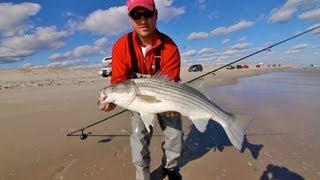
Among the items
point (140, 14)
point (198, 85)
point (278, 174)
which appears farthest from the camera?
point (278, 174)

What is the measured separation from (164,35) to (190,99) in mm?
1252

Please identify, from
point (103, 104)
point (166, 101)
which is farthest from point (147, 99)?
point (103, 104)

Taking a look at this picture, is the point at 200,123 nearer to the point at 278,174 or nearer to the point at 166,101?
the point at 166,101

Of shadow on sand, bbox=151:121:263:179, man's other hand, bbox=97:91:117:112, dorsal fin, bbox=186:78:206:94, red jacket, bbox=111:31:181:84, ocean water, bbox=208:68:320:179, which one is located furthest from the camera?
shadow on sand, bbox=151:121:263:179

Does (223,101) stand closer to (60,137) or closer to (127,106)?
(60,137)

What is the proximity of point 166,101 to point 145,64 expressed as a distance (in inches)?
38.4

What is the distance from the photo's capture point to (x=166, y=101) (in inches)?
175

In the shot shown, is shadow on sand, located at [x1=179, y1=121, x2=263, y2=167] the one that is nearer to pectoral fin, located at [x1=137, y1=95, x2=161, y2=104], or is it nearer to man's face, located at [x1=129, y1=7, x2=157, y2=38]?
pectoral fin, located at [x1=137, y1=95, x2=161, y2=104]

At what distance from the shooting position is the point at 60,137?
24.0 feet

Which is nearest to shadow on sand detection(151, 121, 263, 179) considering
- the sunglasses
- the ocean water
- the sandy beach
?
the sandy beach

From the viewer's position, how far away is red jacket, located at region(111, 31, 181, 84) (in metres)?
5.14

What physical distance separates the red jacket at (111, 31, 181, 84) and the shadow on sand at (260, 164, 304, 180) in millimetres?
1973

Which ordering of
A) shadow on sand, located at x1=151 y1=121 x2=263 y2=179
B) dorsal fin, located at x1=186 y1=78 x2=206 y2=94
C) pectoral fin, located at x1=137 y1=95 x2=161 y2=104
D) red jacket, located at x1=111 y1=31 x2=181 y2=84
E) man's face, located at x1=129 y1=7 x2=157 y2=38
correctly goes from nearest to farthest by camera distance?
1. pectoral fin, located at x1=137 y1=95 x2=161 y2=104
2. dorsal fin, located at x1=186 y1=78 x2=206 y2=94
3. man's face, located at x1=129 y1=7 x2=157 y2=38
4. red jacket, located at x1=111 y1=31 x2=181 y2=84
5. shadow on sand, located at x1=151 y1=121 x2=263 y2=179

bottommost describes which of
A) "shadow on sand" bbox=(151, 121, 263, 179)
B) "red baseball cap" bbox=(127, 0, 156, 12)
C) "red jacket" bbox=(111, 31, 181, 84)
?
"shadow on sand" bbox=(151, 121, 263, 179)
